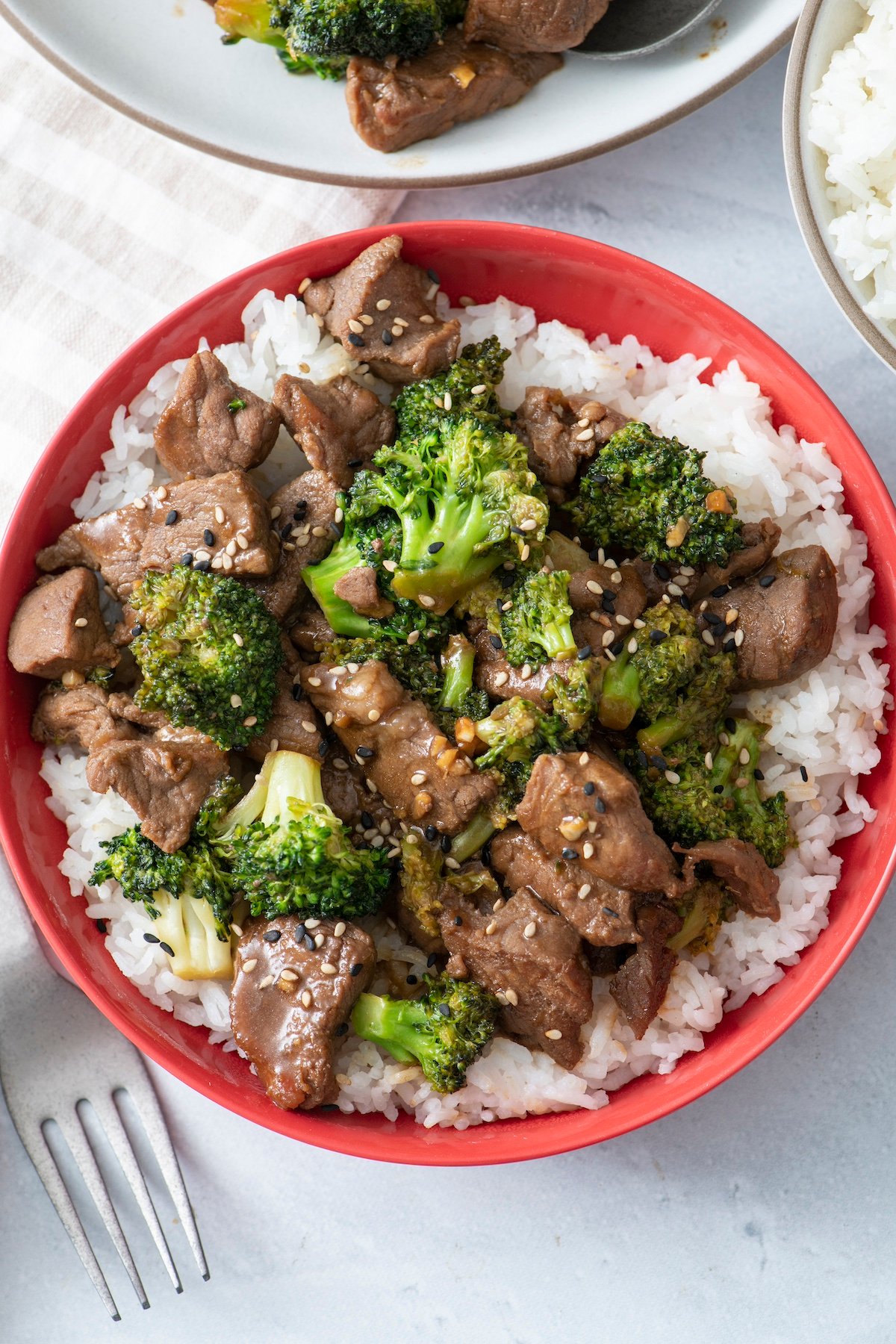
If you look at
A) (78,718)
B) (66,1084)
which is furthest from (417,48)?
(66,1084)

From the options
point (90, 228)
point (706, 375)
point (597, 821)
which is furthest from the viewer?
point (90, 228)

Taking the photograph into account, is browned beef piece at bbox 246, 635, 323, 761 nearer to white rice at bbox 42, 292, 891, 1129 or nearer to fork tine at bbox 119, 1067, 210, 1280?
white rice at bbox 42, 292, 891, 1129

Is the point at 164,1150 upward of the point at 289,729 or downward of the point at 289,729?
downward

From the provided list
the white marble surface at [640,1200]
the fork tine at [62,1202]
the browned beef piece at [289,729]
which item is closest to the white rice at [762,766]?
the browned beef piece at [289,729]

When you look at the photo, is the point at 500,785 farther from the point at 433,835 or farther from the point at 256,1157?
the point at 256,1157

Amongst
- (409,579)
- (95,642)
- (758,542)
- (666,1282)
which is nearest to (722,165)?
(758,542)

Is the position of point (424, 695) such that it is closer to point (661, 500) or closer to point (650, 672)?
point (650, 672)

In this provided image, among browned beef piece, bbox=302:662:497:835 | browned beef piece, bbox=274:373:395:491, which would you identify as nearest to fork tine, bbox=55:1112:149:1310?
browned beef piece, bbox=302:662:497:835
